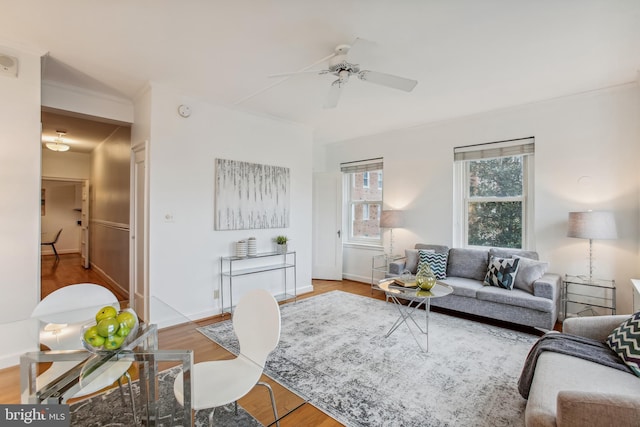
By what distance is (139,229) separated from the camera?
3576mm

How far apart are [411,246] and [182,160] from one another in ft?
12.0

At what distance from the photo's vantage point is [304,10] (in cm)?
201

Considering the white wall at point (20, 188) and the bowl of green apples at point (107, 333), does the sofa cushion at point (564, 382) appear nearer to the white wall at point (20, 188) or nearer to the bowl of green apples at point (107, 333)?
the bowl of green apples at point (107, 333)

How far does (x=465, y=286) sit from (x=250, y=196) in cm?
304

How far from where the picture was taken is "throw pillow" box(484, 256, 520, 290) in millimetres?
3449

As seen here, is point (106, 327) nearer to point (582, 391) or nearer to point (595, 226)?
point (582, 391)

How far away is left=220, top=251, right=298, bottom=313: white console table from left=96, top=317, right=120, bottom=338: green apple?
2492mm

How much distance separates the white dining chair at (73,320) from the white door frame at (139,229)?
1150mm

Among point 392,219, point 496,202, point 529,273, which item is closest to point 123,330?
point 529,273

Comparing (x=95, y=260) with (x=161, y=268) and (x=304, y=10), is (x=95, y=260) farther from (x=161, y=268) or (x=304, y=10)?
(x=304, y=10)

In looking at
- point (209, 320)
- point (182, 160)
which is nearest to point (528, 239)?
point (209, 320)

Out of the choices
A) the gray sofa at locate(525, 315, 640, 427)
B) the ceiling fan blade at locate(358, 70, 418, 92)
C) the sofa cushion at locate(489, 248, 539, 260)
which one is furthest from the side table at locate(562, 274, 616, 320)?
the ceiling fan blade at locate(358, 70, 418, 92)

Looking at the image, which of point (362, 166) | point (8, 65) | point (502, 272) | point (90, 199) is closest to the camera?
point (8, 65)

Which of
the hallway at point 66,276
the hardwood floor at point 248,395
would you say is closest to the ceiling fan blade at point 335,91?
the hardwood floor at point 248,395
